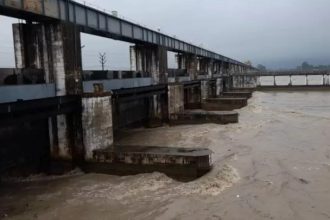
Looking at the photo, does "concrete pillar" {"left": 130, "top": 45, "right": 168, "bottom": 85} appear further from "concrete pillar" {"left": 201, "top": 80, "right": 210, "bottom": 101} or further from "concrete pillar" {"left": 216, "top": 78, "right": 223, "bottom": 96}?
"concrete pillar" {"left": 216, "top": 78, "right": 223, "bottom": 96}

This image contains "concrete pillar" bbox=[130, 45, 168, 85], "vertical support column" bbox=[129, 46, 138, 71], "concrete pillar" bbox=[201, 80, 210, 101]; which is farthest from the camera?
"concrete pillar" bbox=[201, 80, 210, 101]

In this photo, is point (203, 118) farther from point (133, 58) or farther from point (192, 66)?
point (192, 66)

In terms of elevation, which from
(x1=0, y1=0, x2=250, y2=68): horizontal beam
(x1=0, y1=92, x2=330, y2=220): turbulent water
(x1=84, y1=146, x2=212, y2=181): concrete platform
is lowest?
(x1=0, y1=92, x2=330, y2=220): turbulent water

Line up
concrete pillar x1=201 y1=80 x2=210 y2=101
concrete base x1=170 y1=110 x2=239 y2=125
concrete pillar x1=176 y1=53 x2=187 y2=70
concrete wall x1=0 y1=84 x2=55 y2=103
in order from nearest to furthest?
concrete wall x1=0 y1=84 x2=55 y2=103 → concrete base x1=170 y1=110 x2=239 y2=125 → concrete pillar x1=176 y1=53 x2=187 y2=70 → concrete pillar x1=201 y1=80 x2=210 y2=101

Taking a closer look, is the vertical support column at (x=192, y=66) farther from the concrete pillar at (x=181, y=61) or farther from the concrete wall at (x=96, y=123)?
the concrete wall at (x=96, y=123)

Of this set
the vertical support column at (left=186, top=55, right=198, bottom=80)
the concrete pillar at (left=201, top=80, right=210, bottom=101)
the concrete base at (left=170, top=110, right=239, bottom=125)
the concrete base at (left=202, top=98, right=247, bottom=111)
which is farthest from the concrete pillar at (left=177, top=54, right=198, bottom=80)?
the concrete base at (left=170, top=110, right=239, bottom=125)

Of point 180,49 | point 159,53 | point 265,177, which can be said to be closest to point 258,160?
point 265,177

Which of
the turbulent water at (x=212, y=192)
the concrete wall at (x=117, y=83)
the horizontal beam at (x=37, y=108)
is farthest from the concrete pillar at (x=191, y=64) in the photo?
the horizontal beam at (x=37, y=108)

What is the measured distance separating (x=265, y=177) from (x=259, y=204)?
3.11 meters

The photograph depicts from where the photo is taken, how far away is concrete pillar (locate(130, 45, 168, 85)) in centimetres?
3122

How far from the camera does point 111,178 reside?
52.3 ft

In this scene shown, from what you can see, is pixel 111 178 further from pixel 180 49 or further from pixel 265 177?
pixel 180 49

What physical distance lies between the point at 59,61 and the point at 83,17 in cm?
334

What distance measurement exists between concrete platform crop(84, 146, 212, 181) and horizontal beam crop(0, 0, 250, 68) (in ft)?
20.9
